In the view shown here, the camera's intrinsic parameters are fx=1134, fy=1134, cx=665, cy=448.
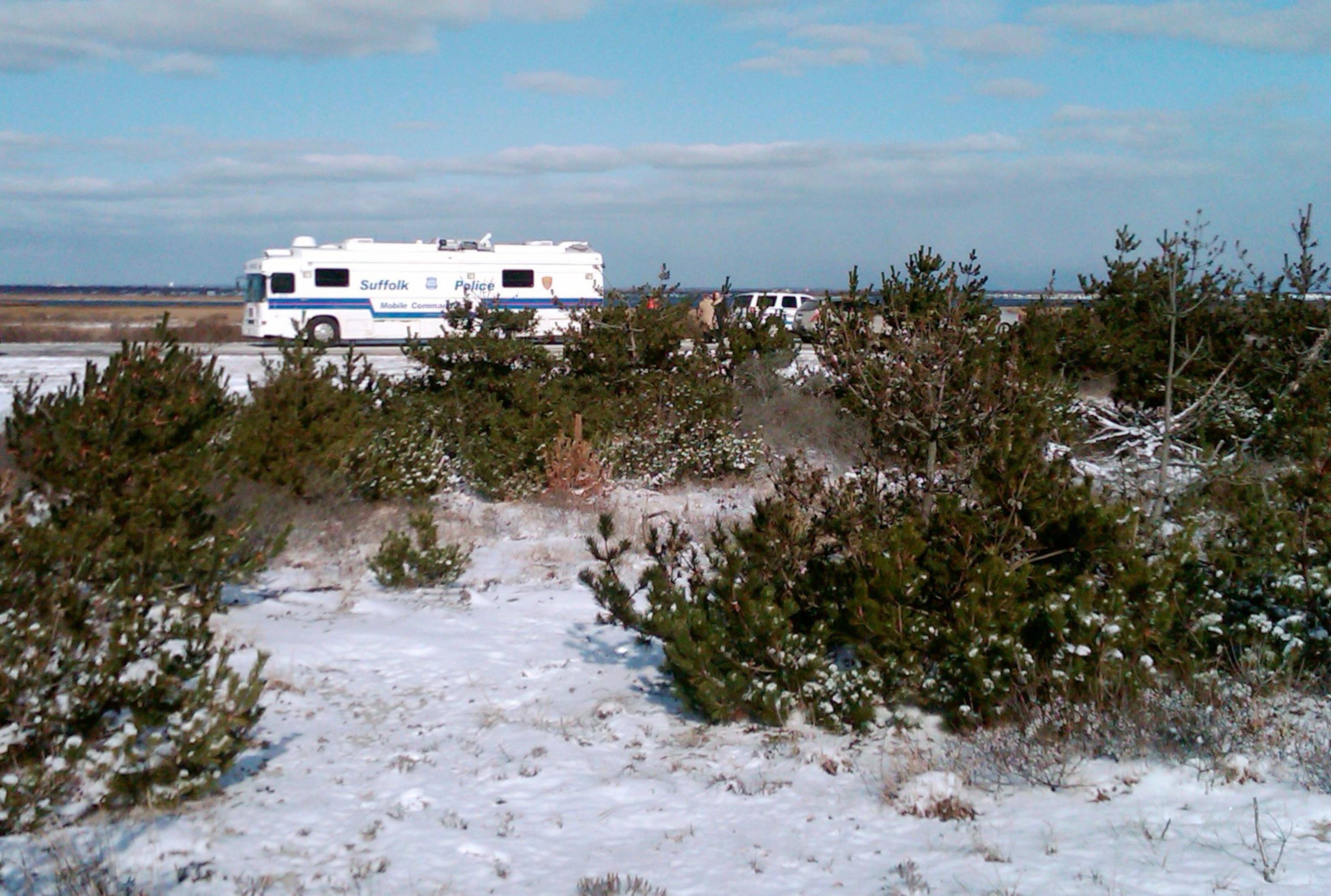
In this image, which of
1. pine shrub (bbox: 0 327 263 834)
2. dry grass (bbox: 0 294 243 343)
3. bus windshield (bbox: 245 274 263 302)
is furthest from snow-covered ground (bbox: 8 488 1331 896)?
bus windshield (bbox: 245 274 263 302)

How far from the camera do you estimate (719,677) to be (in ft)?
18.3

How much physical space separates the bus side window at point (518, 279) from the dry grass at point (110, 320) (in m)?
7.64

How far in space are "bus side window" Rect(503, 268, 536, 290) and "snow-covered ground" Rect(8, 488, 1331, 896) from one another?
22.0m

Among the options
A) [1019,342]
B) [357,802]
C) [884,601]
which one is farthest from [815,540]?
[1019,342]

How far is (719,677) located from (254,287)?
80.5 ft

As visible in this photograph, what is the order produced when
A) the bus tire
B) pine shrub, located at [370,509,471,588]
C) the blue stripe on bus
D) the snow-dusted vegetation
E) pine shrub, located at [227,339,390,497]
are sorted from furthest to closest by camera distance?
the bus tire
the blue stripe on bus
pine shrub, located at [227,339,390,497]
pine shrub, located at [370,509,471,588]
the snow-dusted vegetation

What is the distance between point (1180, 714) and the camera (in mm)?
4816

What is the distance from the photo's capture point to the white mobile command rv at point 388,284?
27062mm

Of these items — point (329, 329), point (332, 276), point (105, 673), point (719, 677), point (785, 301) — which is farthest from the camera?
point (785, 301)

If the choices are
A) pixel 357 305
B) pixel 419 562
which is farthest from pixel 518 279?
pixel 419 562

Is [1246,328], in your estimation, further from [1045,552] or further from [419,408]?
[419,408]

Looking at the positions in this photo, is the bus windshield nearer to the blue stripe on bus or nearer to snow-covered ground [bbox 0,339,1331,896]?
the blue stripe on bus

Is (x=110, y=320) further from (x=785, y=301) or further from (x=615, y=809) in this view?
(x=615, y=809)

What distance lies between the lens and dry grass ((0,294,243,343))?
104ft
